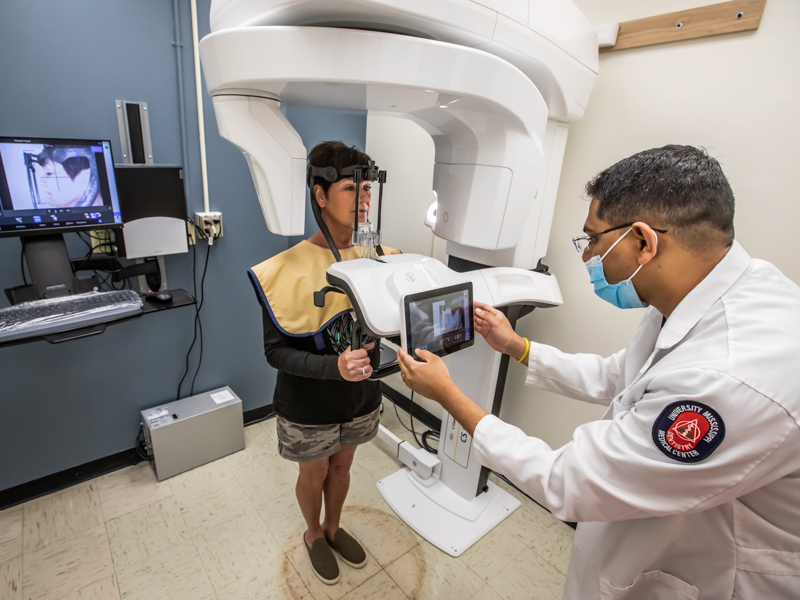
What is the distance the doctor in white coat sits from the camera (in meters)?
0.66

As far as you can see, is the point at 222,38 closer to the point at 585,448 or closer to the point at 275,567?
the point at 585,448

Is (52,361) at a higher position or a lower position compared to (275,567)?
higher

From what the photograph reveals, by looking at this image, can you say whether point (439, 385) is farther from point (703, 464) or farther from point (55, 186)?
point (55, 186)

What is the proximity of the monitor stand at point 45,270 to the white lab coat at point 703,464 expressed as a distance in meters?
1.47

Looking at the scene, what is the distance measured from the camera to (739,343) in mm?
693

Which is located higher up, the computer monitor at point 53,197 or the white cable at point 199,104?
the white cable at point 199,104

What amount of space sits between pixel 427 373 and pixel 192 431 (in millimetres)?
1548

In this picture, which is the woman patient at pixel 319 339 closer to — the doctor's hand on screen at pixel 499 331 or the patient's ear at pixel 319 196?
the patient's ear at pixel 319 196

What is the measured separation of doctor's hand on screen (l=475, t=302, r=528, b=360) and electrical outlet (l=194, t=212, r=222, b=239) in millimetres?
1327

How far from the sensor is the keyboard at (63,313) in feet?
3.94

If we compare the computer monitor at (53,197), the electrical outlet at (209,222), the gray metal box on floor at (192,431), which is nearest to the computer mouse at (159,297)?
the computer monitor at (53,197)

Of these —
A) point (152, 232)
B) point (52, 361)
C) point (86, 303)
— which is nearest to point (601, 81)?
point (152, 232)

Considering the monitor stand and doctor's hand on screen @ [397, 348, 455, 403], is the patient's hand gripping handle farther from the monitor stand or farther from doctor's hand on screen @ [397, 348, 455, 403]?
the monitor stand

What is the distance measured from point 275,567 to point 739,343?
1.66 m
